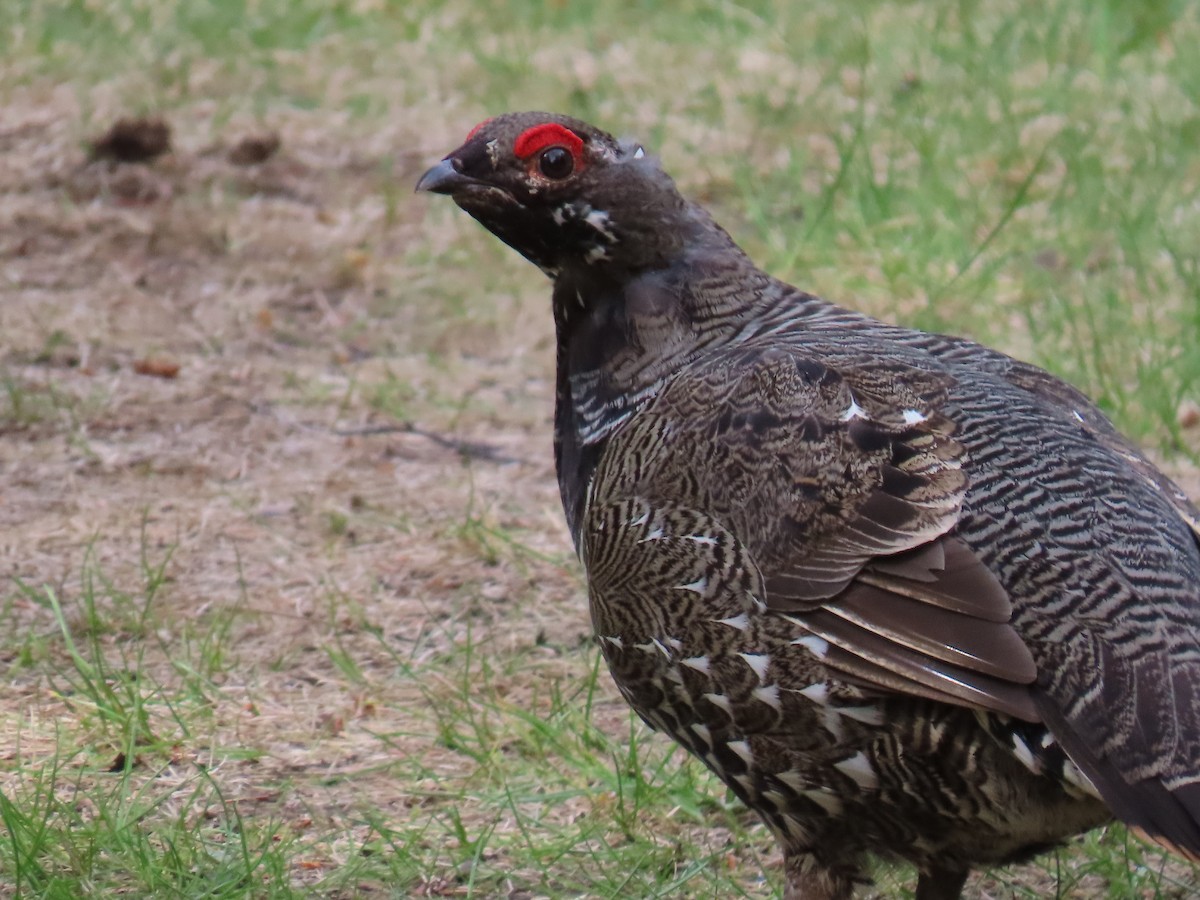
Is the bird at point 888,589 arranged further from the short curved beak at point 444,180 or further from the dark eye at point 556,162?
the short curved beak at point 444,180

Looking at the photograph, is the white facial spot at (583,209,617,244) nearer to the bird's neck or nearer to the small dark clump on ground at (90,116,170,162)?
the bird's neck

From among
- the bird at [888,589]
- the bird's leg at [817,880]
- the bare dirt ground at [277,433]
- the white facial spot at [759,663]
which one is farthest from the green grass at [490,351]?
the white facial spot at [759,663]

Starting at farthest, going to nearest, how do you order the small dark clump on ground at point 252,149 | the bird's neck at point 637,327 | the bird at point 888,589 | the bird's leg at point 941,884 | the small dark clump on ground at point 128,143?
the small dark clump on ground at point 252,149 → the small dark clump on ground at point 128,143 → the bird's neck at point 637,327 → the bird's leg at point 941,884 → the bird at point 888,589

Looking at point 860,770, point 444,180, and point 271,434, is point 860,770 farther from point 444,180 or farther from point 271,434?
point 271,434

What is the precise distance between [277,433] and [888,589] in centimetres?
376

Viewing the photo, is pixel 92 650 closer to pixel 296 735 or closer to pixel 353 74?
pixel 296 735

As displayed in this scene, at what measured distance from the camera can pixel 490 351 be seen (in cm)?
766

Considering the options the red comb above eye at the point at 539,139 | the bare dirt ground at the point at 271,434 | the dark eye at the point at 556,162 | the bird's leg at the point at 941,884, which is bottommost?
the bird's leg at the point at 941,884

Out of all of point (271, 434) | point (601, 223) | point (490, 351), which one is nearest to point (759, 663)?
point (601, 223)

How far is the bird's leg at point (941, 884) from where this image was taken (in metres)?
3.78

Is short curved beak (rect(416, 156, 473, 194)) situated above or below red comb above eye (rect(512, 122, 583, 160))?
below

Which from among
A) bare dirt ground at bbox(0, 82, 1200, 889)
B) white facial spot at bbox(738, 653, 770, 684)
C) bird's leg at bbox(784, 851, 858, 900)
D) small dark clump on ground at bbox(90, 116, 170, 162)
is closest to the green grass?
bare dirt ground at bbox(0, 82, 1200, 889)

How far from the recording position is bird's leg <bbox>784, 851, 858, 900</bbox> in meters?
3.79

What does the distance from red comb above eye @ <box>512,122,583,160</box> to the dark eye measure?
1cm
